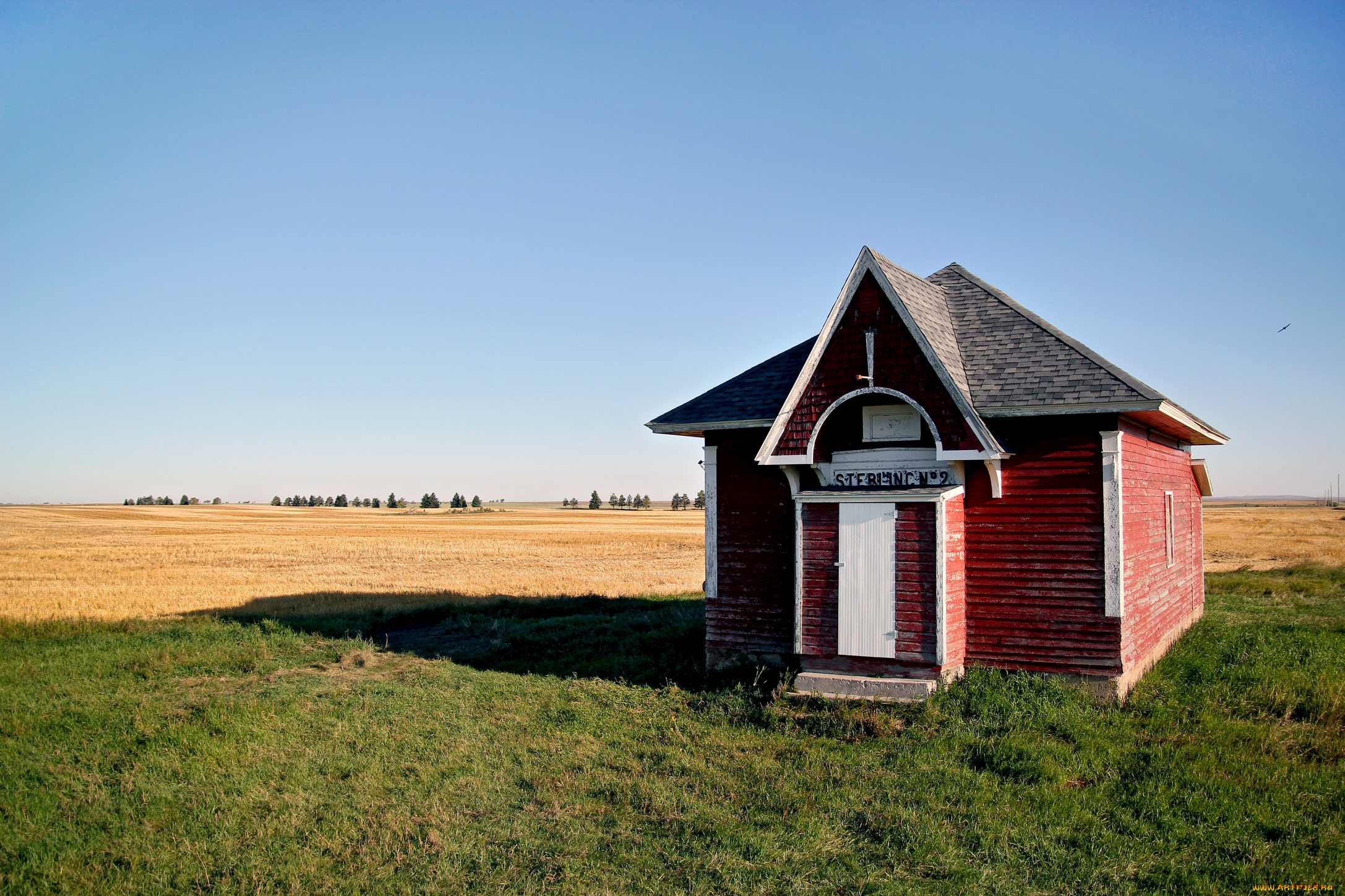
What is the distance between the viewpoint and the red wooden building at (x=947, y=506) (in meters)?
11.3

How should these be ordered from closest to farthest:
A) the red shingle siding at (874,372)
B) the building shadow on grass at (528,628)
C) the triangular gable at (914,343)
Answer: the triangular gable at (914,343) < the red shingle siding at (874,372) < the building shadow on grass at (528,628)

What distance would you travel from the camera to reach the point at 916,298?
43.3 ft

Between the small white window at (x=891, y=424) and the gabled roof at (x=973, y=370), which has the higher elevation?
the gabled roof at (x=973, y=370)

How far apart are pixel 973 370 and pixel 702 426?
4.45 metres

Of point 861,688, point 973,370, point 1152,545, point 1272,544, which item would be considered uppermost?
point 973,370

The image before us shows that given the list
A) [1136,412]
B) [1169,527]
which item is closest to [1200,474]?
[1169,527]

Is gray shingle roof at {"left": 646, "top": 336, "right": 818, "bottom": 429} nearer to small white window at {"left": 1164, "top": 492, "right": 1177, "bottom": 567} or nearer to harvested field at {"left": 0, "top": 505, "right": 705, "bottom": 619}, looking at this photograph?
small white window at {"left": 1164, "top": 492, "right": 1177, "bottom": 567}

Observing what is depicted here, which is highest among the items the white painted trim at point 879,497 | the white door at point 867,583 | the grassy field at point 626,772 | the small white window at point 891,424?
the small white window at point 891,424

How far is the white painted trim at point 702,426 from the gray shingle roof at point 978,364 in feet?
0.13

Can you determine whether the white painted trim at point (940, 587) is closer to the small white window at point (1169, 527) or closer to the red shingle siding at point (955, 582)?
the red shingle siding at point (955, 582)

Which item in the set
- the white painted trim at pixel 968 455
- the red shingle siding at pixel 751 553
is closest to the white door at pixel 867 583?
the white painted trim at pixel 968 455

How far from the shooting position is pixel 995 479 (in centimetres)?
1177

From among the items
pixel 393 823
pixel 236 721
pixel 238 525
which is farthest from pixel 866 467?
pixel 238 525

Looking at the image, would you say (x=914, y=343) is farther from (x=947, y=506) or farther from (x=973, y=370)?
(x=947, y=506)
